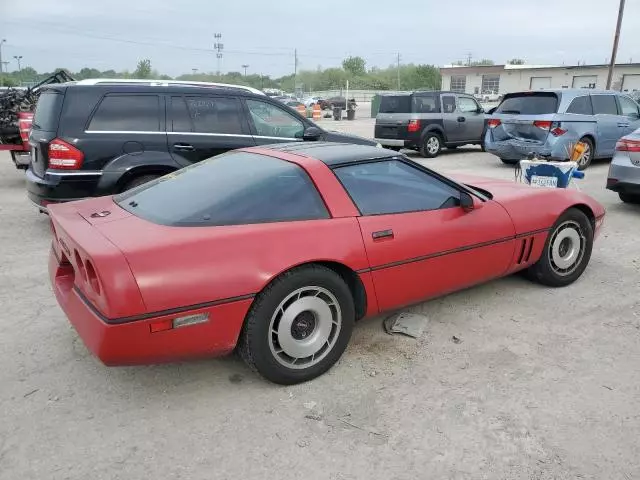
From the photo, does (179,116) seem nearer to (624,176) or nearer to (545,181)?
(545,181)

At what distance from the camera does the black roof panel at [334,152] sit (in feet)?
10.9

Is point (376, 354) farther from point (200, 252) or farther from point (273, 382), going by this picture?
point (200, 252)

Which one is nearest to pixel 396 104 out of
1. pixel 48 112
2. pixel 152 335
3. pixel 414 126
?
pixel 414 126

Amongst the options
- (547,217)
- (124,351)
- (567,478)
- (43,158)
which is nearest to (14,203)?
(43,158)

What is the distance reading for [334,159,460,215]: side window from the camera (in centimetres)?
323

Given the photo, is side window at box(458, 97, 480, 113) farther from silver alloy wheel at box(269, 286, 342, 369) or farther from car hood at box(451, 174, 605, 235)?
silver alloy wheel at box(269, 286, 342, 369)

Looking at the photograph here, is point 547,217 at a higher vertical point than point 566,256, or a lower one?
higher

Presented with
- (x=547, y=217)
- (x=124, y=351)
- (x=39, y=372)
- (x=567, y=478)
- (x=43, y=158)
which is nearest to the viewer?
(x=567, y=478)

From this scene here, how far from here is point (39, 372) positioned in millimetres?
3041

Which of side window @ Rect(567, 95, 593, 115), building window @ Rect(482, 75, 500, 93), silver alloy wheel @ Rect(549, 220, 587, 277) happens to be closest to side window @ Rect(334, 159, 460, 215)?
silver alloy wheel @ Rect(549, 220, 587, 277)

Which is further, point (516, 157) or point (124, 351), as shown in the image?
point (516, 157)

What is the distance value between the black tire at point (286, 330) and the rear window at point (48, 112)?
393 cm

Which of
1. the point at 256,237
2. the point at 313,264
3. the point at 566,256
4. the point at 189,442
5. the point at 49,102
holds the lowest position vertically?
the point at 189,442

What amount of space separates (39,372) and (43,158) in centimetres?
321
